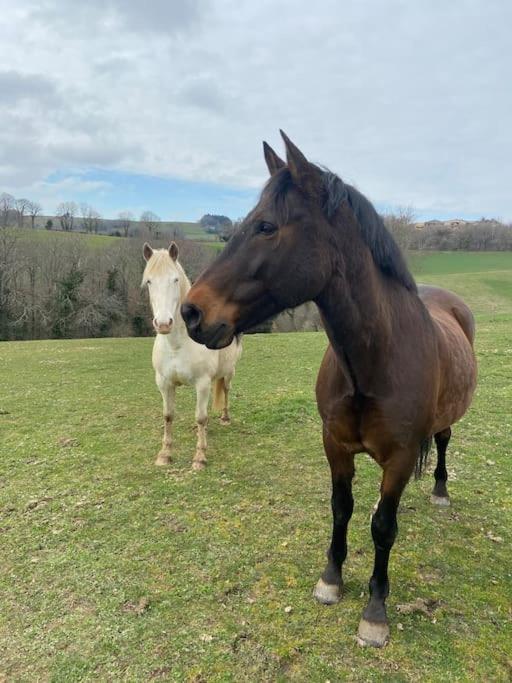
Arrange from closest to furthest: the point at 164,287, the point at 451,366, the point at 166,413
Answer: the point at 451,366 → the point at 164,287 → the point at 166,413

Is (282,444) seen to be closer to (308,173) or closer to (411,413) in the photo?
(411,413)

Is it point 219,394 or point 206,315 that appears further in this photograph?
point 219,394

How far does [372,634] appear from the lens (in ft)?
8.58

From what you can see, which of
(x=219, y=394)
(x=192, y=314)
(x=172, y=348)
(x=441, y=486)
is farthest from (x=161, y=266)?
(x=441, y=486)

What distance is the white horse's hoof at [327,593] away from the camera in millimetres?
2934

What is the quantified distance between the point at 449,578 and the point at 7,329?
33.8 meters

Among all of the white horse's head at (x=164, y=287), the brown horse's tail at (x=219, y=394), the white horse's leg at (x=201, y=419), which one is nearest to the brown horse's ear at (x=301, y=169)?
the white horse's head at (x=164, y=287)

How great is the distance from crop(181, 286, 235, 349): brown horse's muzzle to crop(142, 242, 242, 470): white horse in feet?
7.75

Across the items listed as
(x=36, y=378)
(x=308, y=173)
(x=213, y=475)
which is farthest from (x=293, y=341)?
(x=308, y=173)

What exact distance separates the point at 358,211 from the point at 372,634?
2444mm

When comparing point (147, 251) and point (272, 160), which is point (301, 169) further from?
point (147, 251)

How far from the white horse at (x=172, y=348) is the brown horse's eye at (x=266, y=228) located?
238 centimetres

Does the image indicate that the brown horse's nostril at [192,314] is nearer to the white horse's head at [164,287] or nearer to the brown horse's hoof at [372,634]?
the brown horse's hoof at [372,634]

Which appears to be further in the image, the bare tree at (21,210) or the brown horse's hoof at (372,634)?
the bare tree at (21,210)
